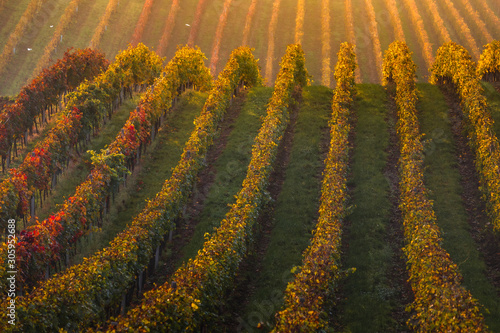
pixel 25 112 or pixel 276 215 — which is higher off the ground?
pixel 25 112

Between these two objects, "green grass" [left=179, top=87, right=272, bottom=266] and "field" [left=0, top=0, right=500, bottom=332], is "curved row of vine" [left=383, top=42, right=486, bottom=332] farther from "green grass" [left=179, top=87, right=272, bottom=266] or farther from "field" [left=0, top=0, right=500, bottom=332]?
"green grass" [left=179, top=87, right=272, bottom=266]

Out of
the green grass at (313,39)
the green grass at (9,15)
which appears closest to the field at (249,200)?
the green grass at (9,15)

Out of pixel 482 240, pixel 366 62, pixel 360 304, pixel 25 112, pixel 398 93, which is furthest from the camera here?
pixel 366 62

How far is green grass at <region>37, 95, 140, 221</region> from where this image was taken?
85.1ft

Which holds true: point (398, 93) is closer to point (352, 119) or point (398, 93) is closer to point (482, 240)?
point (352, 119)

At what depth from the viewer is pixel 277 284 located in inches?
758

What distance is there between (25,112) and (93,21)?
36.8 m

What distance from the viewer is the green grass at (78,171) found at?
26.0 meters

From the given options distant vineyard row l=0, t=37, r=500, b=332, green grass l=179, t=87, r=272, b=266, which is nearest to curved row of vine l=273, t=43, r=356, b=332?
distant vineyard row l=0, t=37, r=500, b=332

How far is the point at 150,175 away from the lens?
29.1 m

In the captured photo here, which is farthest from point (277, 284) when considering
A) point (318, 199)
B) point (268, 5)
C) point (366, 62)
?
point (268, 5)

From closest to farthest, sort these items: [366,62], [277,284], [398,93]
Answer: [277,284] → [398,93] → [366,62]

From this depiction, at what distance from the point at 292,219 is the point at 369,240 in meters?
3.96

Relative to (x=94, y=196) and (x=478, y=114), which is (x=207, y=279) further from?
(x=478, y=114)
